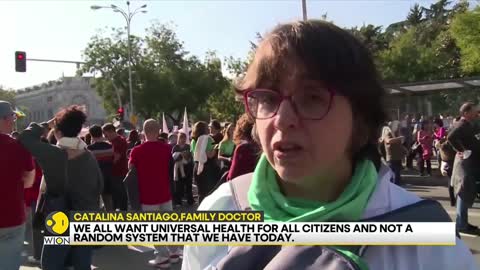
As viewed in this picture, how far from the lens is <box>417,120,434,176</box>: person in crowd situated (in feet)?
47.9

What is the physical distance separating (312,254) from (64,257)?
417 centimetres

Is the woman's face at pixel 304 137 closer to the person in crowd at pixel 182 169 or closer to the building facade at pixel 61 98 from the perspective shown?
the person in crowd at pixel 182 169

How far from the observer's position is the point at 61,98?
338ft

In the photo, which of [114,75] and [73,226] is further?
[114,75]

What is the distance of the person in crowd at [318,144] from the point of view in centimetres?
137

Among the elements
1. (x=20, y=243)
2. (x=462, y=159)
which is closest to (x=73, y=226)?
(x=20, y=243)

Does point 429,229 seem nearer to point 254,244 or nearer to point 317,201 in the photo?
point 317,201

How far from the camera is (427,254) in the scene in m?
1.37

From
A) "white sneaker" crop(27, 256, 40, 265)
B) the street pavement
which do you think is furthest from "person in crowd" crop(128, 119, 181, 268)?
"white sneaker" crop(27, 256, 40, 265)

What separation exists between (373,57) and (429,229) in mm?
528

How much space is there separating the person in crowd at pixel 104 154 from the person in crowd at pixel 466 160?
530cm

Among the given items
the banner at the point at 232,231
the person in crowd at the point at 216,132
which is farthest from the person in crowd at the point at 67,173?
the person in crowd at the point at 216,132

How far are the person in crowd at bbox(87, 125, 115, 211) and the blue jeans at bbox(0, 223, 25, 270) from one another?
3.91 meters

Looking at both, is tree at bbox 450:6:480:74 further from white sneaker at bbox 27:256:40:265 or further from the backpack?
the backpack
